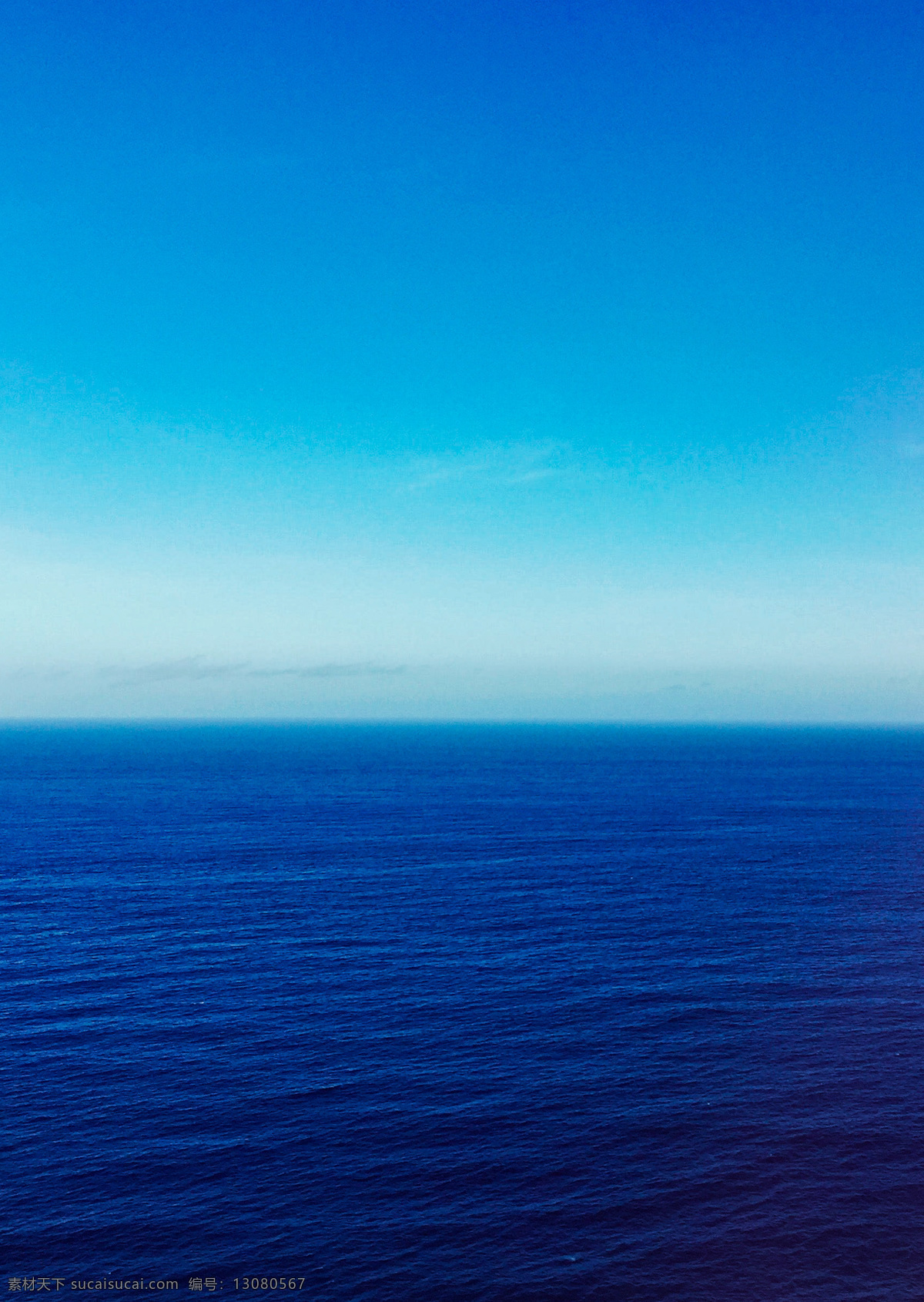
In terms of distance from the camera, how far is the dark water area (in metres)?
42.4

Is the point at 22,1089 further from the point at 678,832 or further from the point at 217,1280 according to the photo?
the point at 678,832

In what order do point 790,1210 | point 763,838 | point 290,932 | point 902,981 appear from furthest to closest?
1. point 763,838
2. point 290,932
3. point 902,981
4. point 790,1210

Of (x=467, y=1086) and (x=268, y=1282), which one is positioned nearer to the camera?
(x=268, y=1282)

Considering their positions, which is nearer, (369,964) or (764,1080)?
(764,1080)

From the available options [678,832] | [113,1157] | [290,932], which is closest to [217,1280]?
[113,1157]

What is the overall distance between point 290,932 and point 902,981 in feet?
219

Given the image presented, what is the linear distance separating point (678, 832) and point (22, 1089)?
415 feet

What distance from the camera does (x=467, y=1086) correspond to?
58469 millimetres

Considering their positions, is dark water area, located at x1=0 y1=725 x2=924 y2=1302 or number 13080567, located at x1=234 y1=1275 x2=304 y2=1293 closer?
number 13080567, located at x1=234 y1=1275 x2=304 y2=1293

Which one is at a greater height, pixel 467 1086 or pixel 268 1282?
pixel 467 1086

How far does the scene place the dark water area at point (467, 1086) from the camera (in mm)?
42406

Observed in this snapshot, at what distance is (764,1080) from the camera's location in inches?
2329

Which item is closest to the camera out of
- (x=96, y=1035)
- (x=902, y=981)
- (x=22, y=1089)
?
(x=22, y=1089)

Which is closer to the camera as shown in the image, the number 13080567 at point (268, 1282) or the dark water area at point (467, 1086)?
the number 13080567 at point (268, 1282)
